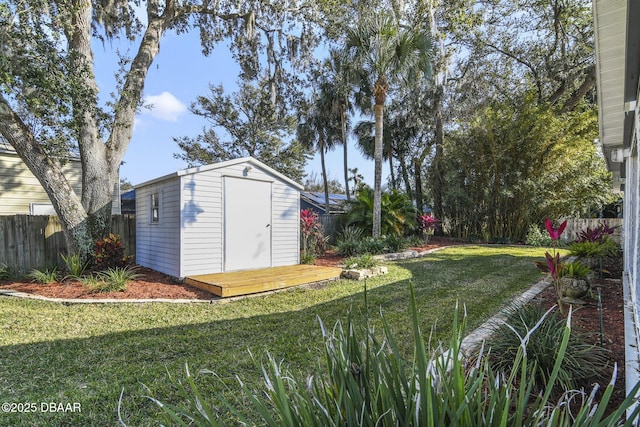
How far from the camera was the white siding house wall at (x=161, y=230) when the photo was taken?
606cm

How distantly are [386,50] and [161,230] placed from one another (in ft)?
24.2

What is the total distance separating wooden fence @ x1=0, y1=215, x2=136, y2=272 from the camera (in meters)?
6.39

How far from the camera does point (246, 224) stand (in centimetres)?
680

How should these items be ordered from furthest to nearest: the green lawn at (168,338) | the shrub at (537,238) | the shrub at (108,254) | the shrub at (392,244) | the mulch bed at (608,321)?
the shrub at (537,238), the shrub at (392,244), the shrub at (108,254), the green lawn at (168,338), the mulch bed at (608,321)

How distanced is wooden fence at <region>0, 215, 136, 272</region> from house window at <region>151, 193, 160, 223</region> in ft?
6.41

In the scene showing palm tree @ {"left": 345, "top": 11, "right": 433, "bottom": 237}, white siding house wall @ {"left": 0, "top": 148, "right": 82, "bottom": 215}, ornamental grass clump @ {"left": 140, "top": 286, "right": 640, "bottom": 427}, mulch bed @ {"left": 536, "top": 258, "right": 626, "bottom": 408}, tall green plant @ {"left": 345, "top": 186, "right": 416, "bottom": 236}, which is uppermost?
palm tree @ {"left": 345, "top": 11, "right": 433, "bottom": 237}

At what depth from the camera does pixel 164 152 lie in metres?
19.8

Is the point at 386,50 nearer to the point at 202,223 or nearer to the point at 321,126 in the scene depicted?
the point at 202,223

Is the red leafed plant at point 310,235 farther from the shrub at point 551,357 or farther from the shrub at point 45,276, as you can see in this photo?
the shrub at point 551,357

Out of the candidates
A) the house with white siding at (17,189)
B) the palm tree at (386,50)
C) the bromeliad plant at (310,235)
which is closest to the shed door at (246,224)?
the bromeliad plant at (310,235)

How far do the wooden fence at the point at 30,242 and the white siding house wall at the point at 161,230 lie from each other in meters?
1.51

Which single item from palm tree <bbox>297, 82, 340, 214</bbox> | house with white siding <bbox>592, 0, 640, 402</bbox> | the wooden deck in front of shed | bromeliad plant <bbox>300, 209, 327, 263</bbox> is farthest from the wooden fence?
palm tree <bbox>297, 82, 340, 214</bbox>

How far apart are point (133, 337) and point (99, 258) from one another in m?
3.43

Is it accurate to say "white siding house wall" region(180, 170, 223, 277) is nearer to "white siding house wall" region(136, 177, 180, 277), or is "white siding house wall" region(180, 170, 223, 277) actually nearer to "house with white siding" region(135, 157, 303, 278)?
"house with white siding" region(135, 157, 303, 278)
